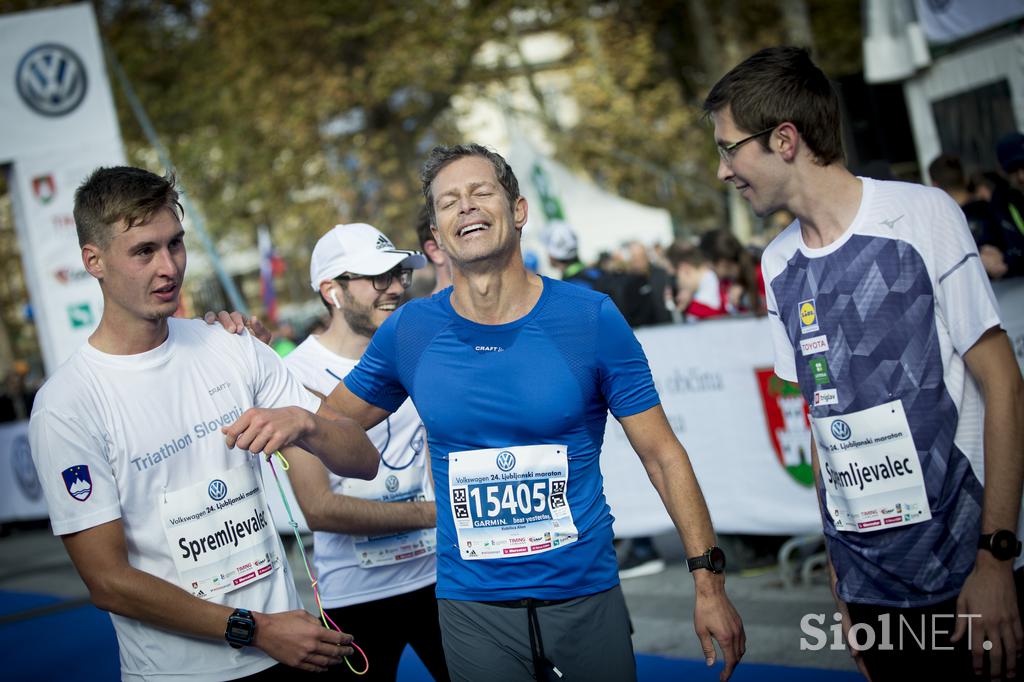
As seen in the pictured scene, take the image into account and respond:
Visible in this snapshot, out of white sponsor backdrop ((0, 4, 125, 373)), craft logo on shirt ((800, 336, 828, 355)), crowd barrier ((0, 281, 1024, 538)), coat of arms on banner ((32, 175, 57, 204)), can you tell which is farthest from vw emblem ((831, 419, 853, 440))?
coat of arms on banner ((32, 175, 57, 204))

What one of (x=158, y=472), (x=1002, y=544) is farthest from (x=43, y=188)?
(x=1002, y=544)

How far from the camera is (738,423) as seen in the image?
7.16 meters

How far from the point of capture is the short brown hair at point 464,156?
318 cm

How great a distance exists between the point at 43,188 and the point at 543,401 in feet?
32.0

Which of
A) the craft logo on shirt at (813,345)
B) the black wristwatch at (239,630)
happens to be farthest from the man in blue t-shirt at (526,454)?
the black wristwatch at (239,630)

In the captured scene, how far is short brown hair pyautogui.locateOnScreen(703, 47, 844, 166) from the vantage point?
299 centimetres

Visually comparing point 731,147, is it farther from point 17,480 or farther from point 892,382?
point 17,480

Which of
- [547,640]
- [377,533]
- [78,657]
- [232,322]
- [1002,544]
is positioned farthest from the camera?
[78,657]

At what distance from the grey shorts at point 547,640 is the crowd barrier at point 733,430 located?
3905mm

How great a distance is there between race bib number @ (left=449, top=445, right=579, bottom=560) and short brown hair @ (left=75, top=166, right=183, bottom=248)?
44.0 inches

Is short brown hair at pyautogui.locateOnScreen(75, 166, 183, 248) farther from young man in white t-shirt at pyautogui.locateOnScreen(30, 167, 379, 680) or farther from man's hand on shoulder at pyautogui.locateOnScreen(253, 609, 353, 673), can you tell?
man's hand on shoulder at pyautogui.locateOnScreen(253, 609, 353, 673)

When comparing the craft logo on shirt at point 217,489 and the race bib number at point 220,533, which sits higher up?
the craft logo on shirt at point 217,489

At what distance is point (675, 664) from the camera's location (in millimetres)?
5672

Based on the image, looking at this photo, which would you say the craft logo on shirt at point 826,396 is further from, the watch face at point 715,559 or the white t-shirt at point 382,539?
the white t-shirt at point 382,539
